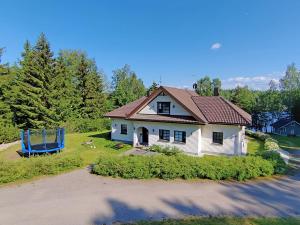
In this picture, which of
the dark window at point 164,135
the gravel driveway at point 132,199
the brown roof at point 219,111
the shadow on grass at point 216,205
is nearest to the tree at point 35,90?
the dark window at point 164,135

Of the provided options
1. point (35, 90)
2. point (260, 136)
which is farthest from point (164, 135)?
point (35, 90)

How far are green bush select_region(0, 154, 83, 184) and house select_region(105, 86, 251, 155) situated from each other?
28.0ft

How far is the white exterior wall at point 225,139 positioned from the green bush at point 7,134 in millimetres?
21814

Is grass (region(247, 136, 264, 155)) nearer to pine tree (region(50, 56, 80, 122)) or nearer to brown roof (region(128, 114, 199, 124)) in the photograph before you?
brown roof (region(128, 114, 199, 124))

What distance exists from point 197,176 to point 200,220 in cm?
512

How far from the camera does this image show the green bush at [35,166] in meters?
12.4

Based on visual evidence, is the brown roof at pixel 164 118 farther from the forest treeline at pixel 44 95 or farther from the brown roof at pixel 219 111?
the forest treeline at pixel 44 95

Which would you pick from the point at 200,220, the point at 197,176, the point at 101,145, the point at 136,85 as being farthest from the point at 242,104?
the point at 200,220

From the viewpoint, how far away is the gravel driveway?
873cm

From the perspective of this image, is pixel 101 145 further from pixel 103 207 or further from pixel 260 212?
pixel 260 212

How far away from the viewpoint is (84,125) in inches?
1361

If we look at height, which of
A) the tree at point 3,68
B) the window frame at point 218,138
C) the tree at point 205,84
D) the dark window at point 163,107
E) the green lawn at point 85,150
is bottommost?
the green lawn at point 85,150

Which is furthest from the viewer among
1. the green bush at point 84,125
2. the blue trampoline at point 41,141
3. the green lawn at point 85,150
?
the green bush at point 84,125

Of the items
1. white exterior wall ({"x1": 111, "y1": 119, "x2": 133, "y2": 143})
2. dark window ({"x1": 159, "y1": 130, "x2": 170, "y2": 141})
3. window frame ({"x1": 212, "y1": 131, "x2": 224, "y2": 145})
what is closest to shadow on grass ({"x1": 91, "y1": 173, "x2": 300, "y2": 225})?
window frame ({"x1": 212, "y1": 131, "x2": 224, "y2": 145})
